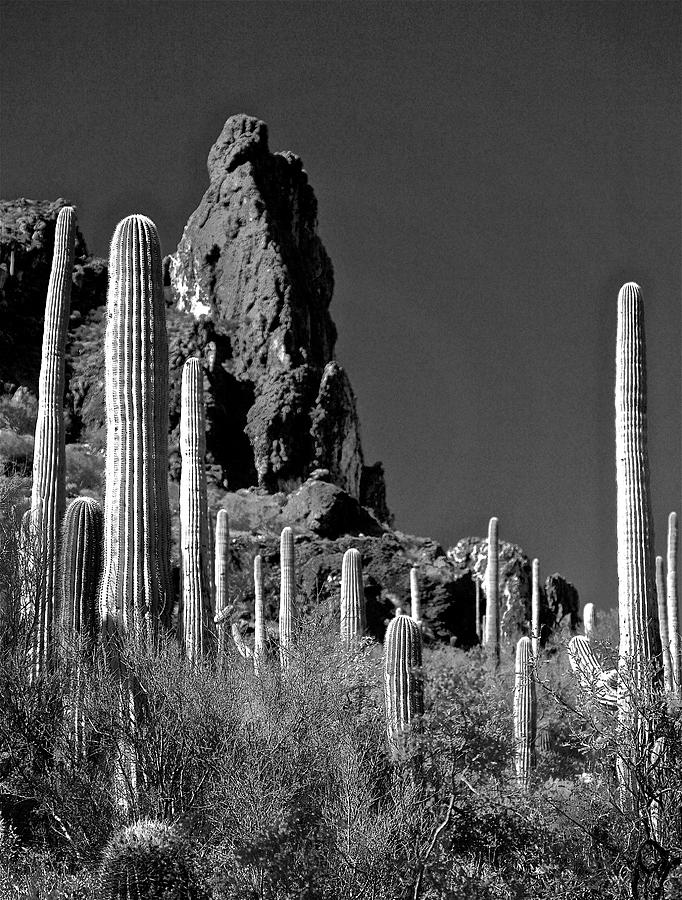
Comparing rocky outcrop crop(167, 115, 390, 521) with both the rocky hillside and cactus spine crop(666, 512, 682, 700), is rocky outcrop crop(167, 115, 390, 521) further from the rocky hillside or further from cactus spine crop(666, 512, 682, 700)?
cactus spine crop(666, 512, 682, 700)

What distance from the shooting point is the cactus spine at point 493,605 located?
1178 inches

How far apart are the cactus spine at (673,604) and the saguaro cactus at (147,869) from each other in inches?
422

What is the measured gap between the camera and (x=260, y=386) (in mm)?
57375

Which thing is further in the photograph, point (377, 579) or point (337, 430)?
point (337, 430)

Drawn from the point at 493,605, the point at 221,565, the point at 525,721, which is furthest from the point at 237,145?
the point at 525,721

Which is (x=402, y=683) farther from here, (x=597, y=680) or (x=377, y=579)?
(x=377, y=579)

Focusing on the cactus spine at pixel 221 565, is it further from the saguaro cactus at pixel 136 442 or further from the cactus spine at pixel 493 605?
the saguaro cactus at pixel 136 442

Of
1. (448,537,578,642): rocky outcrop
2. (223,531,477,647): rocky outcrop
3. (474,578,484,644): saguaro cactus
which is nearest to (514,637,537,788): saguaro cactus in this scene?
(223,531,477,647): rocky outcrop

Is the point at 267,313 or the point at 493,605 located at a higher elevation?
the point at 267,313

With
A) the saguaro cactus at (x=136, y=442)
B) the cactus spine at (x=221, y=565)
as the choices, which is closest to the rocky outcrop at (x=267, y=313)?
the cactus spine at (x=221, y=565)

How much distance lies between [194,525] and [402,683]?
154 inches

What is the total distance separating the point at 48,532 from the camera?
1731cm

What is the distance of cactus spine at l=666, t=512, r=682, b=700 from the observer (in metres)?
22.8

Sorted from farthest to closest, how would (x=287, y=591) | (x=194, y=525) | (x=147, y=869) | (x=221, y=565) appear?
(x=221, y=565) < (x=287, y=591) < (x=194, y=525) < (x=147, y=869)
